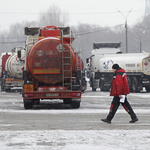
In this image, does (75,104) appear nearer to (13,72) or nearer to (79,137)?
(79,137)

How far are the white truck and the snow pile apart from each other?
2406 centimetres

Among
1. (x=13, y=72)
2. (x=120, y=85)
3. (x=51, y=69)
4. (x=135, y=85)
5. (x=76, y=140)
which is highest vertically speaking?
(x=51, y=69)

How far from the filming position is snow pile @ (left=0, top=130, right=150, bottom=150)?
7.85 m

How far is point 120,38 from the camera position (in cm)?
12525

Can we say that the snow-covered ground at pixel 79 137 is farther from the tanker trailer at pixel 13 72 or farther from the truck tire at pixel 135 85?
the truck tire at pixel 135 85

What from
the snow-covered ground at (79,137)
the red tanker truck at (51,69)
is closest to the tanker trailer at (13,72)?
the red tanker truck at (51,69)

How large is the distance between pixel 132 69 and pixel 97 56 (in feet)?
12.9

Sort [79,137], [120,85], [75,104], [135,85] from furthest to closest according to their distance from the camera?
[135,85]
[75,104]
[120,85]
[79,137]

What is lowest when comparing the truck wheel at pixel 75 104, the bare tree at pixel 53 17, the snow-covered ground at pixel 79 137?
the snow-covered ground at pixel 79 137

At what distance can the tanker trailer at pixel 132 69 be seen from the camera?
31172 mm

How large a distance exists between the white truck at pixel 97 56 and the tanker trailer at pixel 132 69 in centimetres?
40

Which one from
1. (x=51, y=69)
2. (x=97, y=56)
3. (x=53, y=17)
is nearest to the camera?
(x=51, y=69)

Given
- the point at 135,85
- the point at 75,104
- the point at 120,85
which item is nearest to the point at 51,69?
the point at 75,104

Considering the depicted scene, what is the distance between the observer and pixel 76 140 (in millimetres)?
8578
